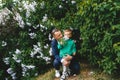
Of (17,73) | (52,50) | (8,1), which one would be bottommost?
(17,73)

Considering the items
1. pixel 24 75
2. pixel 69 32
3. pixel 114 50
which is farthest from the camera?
pixel 24 75

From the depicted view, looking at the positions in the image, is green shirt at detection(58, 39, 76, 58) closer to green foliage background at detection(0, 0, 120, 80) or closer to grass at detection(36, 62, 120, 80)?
green foliage background at detection(0, 0, 120, 80)

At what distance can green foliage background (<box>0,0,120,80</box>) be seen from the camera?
287 inches

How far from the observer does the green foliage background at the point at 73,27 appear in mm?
7293

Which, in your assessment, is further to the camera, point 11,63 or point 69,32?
point 11,63

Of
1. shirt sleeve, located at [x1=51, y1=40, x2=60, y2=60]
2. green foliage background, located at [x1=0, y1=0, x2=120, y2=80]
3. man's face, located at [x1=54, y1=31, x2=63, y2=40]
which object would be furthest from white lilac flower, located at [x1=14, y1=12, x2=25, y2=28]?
man's face, located at [x1=54, y1=31, x2=63, y2=40]

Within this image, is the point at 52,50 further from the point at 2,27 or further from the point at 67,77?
the point at 2,27

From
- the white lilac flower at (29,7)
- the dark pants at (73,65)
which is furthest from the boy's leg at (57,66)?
the white lilac flower at (29,7)

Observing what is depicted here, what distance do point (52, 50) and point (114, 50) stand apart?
67.8 inches

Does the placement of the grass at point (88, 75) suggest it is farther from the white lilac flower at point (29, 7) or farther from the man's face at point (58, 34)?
the white lilac flower at point (29, 7)

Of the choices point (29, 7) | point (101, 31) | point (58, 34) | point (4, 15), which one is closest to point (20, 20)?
point (29, 7)

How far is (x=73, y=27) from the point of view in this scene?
8.59 m

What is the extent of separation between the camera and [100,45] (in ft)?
24.9

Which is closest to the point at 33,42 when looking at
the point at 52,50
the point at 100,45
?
the point at 52,50
